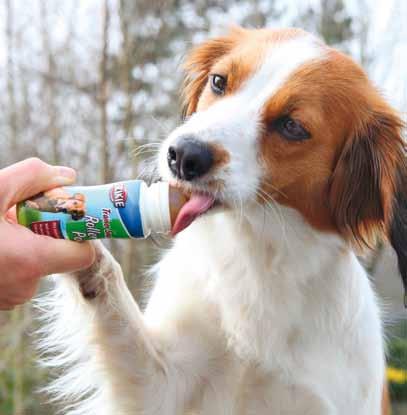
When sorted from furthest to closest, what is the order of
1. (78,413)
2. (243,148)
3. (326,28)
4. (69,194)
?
(326,28) < (78,413) < (243,148) < (69,194)

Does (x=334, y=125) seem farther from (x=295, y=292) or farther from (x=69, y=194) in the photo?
(x=69, y=194)

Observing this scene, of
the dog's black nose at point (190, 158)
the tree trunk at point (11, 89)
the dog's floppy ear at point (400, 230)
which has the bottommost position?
the tree trunk at point (11, 89)

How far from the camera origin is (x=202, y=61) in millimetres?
2732

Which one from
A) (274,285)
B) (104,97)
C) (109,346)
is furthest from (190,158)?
(104,97)

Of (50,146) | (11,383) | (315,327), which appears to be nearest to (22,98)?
(50,146)

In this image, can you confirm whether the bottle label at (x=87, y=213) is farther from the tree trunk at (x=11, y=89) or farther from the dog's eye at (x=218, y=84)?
the tree trunk at (x=11, y=89)

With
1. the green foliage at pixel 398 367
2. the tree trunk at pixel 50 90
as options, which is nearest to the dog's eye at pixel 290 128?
the tree trunk at pixel 50 90

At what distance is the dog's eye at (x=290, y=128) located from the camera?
2.14 m

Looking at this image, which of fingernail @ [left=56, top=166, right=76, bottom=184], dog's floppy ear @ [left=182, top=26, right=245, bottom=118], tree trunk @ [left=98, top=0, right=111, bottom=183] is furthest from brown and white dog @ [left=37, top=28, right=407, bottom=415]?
tree trunk @ [left=98, top=0, right=111, bottom=183]

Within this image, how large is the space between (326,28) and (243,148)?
4.74 m

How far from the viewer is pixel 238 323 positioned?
2.42m

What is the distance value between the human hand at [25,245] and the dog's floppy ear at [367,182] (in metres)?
0.95

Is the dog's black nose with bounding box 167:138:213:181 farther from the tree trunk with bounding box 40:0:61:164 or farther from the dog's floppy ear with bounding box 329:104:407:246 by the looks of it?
the tree trunk with bounding box 40:0:61:164

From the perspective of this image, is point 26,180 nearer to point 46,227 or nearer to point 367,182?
point 46,227
